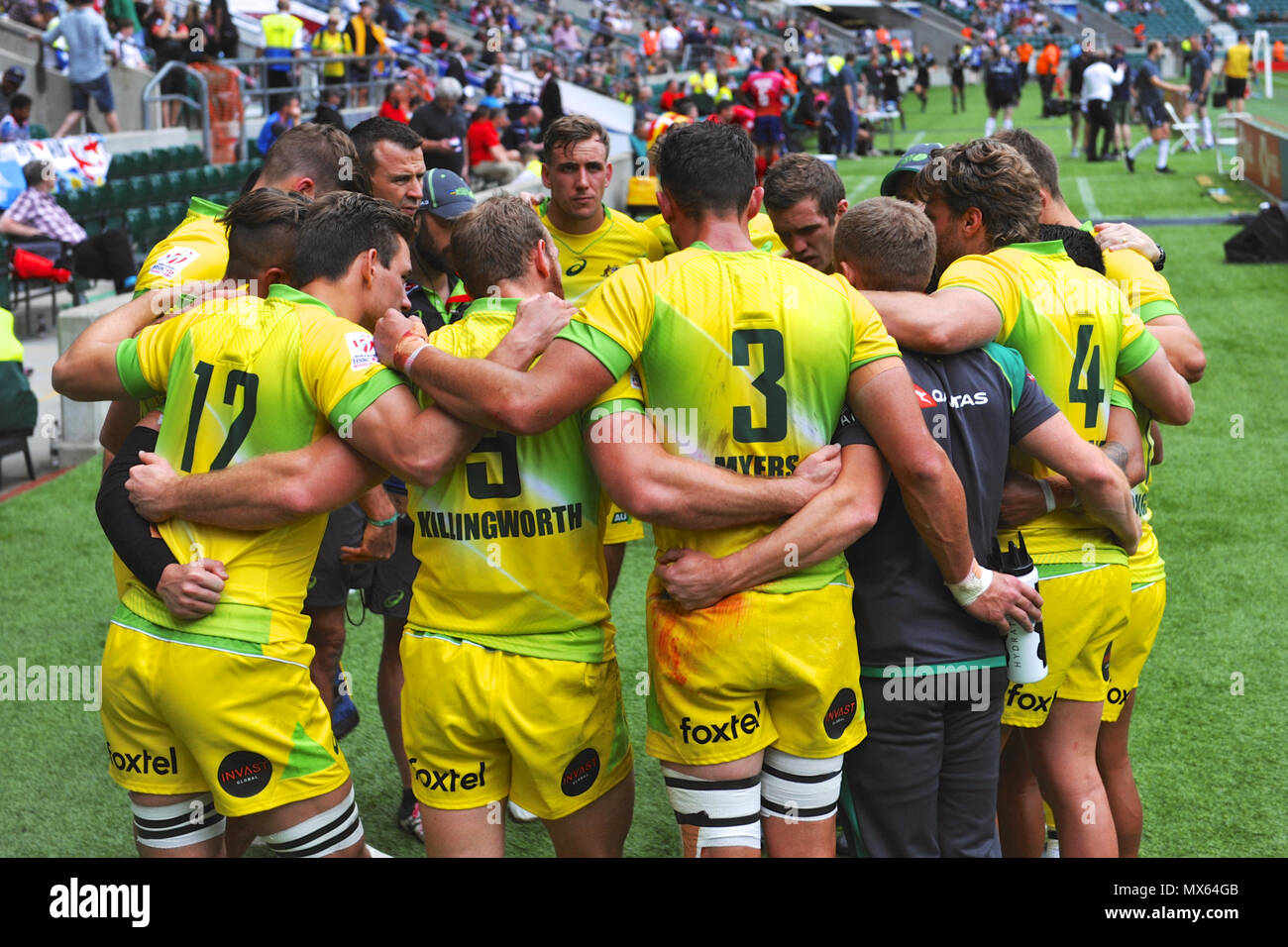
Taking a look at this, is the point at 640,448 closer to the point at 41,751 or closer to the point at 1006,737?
the point at 1006,737

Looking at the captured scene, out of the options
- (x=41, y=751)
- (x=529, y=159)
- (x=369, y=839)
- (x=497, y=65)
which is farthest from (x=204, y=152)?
(x=369, y=839)

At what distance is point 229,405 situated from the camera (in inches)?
121

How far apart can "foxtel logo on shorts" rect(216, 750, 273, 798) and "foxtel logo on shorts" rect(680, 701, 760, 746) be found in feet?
3.37

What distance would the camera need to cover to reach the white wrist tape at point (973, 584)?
3.08 metres

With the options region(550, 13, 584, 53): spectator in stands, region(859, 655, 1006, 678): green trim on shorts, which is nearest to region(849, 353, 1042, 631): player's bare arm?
region(859, 655, 1006, 678): green trim on shorts

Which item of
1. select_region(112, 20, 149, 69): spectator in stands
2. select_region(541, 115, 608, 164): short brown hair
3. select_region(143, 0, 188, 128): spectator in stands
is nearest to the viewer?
select_region(541, 115, 608, 164): short brown hair

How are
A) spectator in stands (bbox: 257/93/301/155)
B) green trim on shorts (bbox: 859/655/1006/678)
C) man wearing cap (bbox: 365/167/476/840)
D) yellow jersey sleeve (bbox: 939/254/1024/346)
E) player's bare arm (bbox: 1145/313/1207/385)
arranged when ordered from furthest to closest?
1. spectator in stands (bbox: 257/93/301/155)
2. man wearing cap (bbox: 365/167/476/840)
3. player's bare arm (bbox: 1145/313/1207/385)
4. yellow jersey sleeve (bbox: 939/254/1024/346)
5. green trim on shorts (bbox: 859/655/1006/678)

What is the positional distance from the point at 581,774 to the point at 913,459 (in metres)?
1.13

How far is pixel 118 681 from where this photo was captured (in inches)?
122

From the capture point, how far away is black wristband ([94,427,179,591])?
3.08 metres

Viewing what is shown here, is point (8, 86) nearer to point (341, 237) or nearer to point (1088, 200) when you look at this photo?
point (341, 237)

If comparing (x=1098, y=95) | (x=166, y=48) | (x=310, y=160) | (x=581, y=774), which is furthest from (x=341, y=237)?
(x=1098, y=95)

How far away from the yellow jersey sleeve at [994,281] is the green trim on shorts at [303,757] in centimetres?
197

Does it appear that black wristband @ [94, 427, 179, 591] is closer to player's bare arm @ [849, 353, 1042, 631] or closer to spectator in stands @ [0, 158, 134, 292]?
player's bare arm @ [849, 353, 1042, 631]
